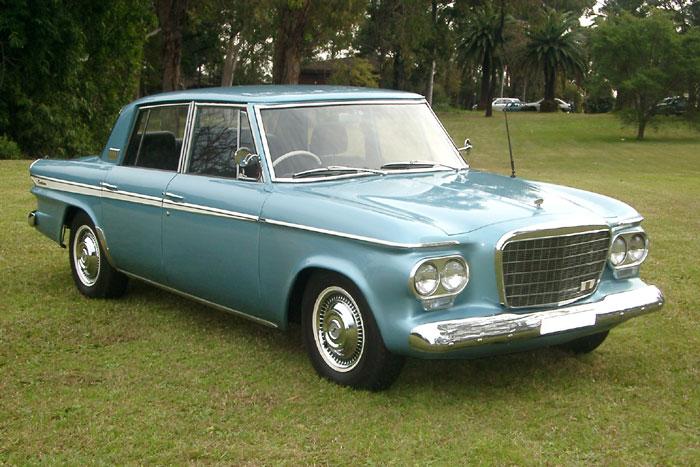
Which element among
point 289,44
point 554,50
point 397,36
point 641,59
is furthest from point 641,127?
point 554,50

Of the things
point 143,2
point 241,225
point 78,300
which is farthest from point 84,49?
point 241,225

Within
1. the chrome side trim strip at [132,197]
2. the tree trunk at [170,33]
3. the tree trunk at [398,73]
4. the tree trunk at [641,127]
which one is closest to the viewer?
the chrome side trim strip at [132,197]

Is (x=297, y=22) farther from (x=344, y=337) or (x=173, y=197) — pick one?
(x=344, y=337)

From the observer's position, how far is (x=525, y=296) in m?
5.20

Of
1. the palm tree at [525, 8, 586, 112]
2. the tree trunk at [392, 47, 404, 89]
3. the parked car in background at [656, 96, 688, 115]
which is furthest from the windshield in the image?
the palm tree at [525, 8, 586, 112]

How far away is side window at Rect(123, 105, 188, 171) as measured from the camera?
6816mm

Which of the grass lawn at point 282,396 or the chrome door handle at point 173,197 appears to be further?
the chrome door handle at point 173,197

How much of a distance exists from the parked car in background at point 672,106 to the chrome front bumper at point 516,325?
124 feet

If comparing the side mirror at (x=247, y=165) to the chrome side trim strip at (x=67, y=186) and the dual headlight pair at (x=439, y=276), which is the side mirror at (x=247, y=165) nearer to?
the dual headlight pair at (x=439, y=276)

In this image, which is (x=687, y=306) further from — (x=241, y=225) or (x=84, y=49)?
(x=84, y=49)

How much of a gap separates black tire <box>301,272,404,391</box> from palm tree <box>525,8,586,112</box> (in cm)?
6613

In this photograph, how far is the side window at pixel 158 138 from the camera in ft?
22.4

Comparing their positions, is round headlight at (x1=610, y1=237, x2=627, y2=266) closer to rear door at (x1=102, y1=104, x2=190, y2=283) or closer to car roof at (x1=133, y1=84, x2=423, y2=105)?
car roof at (x1=133, y1=84, x2=423, y2=105)

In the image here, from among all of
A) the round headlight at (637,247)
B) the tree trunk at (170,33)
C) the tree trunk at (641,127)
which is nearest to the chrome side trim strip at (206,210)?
the round headlight at (637,247)
